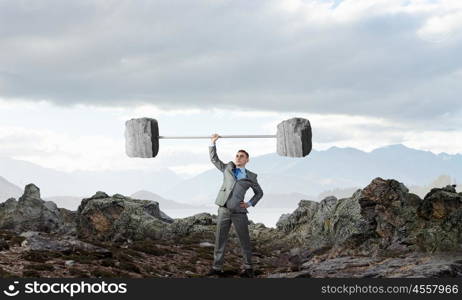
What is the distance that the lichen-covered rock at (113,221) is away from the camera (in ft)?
138

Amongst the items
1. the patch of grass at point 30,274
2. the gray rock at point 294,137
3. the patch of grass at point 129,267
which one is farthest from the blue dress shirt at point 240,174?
the patch of grass at point 30,274

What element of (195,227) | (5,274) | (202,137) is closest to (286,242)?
(195,227)

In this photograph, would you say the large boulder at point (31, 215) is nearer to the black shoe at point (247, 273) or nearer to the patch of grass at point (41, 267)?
the patch of grass at point (41, 267)

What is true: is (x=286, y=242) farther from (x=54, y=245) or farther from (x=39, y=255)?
(x=39, y=255)

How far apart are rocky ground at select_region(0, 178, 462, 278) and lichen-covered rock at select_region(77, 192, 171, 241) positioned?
7cm

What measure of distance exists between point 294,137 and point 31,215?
3106 centimetres

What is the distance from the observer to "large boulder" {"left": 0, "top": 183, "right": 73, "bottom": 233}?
4628 cm

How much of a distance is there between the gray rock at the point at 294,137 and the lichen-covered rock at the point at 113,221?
2214cm

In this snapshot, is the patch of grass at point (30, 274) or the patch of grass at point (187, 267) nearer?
the patch of grass at point (30, 274)

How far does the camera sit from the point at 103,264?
83.6 feet

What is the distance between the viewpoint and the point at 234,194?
21.2 meters

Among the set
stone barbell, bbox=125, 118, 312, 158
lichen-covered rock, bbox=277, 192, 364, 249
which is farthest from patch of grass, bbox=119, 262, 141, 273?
lichen-covered rock, bbox=277, 192, 364, 249

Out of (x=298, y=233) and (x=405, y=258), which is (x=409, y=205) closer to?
(x=405, y=258)

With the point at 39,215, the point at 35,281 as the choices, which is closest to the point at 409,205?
the point at 35,281
